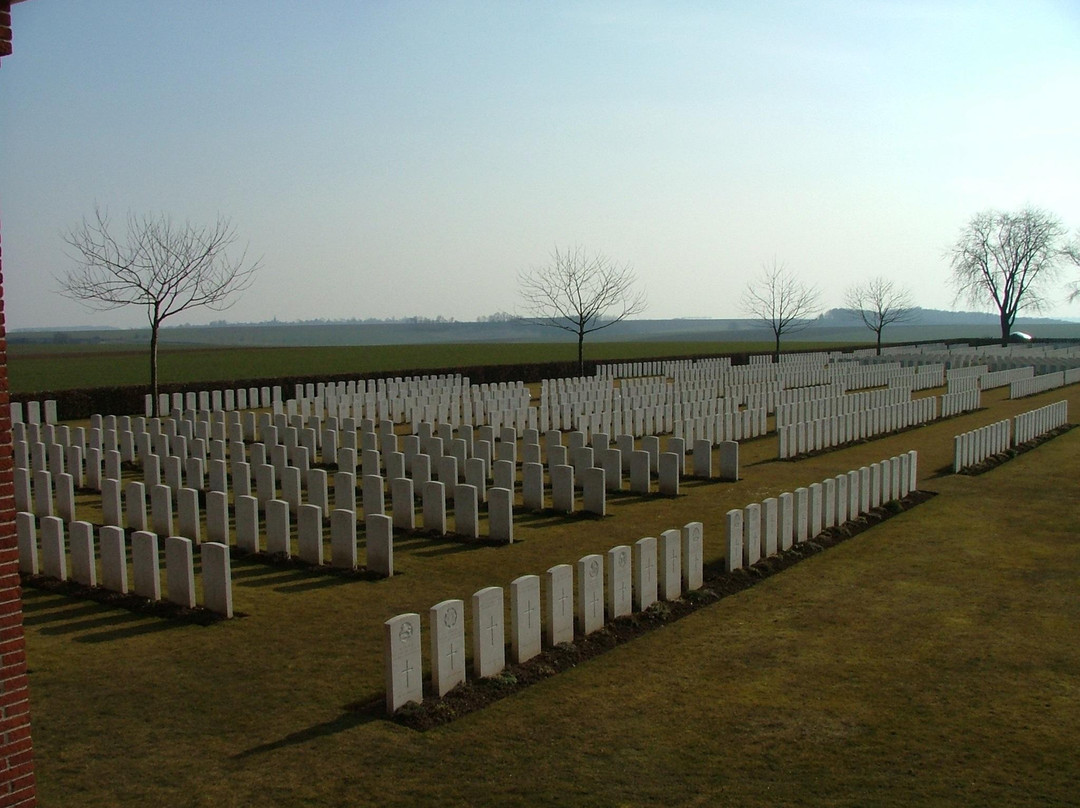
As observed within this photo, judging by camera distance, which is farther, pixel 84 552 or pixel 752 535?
pixel 752 535

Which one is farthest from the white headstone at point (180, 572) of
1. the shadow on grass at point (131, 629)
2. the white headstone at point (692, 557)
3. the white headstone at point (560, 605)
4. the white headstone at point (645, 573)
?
the white headstone at point (692, 557)

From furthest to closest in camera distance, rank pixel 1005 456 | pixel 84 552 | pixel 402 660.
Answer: pixel 1005 456, pixel 84 552, pixel 402 660

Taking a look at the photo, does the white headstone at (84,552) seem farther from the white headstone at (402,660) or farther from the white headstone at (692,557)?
the white headstone at (692,557)

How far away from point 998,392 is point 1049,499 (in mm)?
21119

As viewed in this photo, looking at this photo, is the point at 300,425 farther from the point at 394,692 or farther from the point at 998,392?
the point at 998,392

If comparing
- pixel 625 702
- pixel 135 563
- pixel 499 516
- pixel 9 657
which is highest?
pixel 9 657

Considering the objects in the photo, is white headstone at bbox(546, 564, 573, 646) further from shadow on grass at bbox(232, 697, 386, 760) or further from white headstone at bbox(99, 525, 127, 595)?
white headstone at bbox(99, 525, 127, 595)

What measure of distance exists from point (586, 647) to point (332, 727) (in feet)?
7.48

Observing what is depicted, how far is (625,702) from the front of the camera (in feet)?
20.6

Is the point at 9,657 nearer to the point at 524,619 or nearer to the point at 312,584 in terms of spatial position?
the point at 524,619

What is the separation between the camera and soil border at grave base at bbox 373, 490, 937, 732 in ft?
20.0

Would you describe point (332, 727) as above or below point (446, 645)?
below

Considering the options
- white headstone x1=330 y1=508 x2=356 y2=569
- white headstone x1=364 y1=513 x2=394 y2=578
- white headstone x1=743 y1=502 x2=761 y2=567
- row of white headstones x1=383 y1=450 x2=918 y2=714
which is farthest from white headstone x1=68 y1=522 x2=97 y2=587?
white headstone x1=743 y1=502 x2=761 y2=567

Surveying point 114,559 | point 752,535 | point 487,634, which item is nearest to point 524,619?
point 487,634
